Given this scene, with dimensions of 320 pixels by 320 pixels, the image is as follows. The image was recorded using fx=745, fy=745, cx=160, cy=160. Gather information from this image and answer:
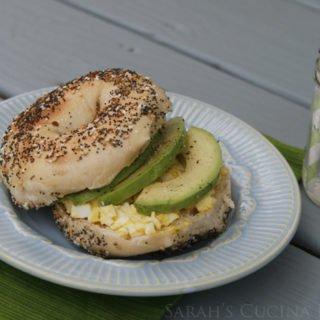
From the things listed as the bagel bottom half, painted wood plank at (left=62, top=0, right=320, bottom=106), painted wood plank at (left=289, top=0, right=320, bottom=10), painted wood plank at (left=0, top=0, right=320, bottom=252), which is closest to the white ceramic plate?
the bagel bottom half

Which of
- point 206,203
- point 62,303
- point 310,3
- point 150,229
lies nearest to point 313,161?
point 206,203

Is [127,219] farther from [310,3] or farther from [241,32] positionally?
[310,3]

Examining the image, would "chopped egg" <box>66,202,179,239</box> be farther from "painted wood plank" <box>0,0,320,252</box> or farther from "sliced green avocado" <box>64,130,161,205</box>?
"painted wood plank" <box>0,0,320,252</box>

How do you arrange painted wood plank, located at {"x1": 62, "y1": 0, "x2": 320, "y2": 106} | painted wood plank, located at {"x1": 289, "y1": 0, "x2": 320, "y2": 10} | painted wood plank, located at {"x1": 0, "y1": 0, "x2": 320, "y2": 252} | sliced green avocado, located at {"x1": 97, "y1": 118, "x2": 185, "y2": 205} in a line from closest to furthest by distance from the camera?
sliced green avocado, located at {"x1": 97, "y1": 118, "x2": 185, "y2": 205}
painted wood plank, located at {"x1": 0, "y1": 0, "x2": 320, "y2": 252}
painted wood plank, located at {"x1": 62, "y1": 0, "x2": 320, "y2": 106}
painted wood plank, located at {"x1": 289, "y1": 0, "x2": 320, "y2": 10}

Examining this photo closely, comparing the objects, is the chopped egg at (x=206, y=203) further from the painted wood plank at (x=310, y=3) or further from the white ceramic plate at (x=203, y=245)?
the painted wood plank at (x=310, y=3)

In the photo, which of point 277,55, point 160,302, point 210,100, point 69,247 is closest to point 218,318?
point 160,302
